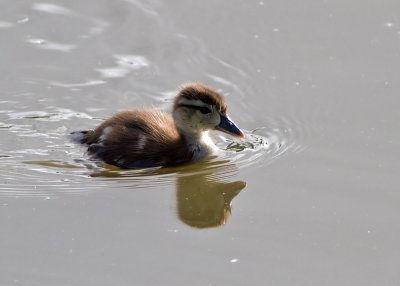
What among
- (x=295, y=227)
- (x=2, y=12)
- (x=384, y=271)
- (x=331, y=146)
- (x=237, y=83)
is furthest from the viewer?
(x=2, y=12)

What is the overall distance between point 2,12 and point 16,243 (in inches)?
160

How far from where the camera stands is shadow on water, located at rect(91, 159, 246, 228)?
6062 mm

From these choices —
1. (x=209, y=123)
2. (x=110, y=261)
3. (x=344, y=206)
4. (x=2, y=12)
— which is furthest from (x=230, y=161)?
(x=2, y=12)

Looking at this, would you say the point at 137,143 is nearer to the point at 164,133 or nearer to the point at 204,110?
the point at 164,133

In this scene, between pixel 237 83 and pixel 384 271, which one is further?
pixel 237 83

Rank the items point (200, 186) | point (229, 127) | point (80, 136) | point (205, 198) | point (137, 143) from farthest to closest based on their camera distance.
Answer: point (80, 136), point (229, 127), point (137, 143), point (200, 186), point (205, 198)

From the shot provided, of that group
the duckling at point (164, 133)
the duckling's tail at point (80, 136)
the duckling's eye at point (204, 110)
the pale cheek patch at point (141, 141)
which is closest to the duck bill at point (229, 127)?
the duckling at point (164, 133)

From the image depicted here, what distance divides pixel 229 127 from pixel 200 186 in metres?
0.74

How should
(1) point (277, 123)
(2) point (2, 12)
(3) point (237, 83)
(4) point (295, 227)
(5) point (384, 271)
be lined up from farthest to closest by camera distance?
(2) point (2, 12), (3) point (237, 83), (1) point (277, 123), (4) point (295, 227), (5) point (384, 271)

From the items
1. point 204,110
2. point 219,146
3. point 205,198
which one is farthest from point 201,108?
point 205,198

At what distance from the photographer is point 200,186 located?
6.60m

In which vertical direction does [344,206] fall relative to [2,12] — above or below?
below

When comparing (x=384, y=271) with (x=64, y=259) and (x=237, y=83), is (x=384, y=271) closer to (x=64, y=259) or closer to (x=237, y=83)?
(x=64, y=259)

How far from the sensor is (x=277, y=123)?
294 inches
